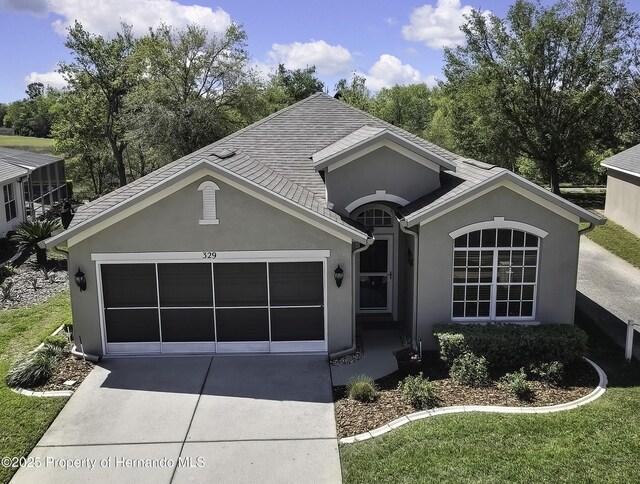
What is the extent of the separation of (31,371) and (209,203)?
4928mm

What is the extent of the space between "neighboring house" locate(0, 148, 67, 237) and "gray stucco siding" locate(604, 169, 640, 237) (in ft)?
89.5

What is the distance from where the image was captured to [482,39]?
35875 millimetres

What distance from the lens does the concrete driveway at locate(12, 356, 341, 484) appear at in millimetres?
8656

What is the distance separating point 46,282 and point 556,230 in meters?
16.2

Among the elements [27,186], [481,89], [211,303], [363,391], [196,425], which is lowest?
[196,425]

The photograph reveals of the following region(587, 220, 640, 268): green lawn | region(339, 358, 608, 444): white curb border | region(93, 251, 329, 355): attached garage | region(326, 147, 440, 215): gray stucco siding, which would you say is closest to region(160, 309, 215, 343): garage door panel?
region(93, 251, 329, 355): attached garage

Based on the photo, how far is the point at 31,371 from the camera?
452 inches

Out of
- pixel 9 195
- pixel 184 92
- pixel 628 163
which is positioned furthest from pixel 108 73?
pixel 628 163

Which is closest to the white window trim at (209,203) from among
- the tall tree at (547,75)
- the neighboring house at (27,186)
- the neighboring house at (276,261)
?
the neighboring house at (276,261)

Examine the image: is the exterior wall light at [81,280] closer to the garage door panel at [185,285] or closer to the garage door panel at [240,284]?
the garage door panel at [185,285]

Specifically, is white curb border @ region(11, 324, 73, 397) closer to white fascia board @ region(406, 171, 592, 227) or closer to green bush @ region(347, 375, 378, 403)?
green bush @ region(347, 375, 378, 403)

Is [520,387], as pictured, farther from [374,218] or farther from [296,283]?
[374,218]

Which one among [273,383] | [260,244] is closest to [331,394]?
[273,383]

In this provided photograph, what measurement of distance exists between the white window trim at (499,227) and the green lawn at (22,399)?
8.79 metres
